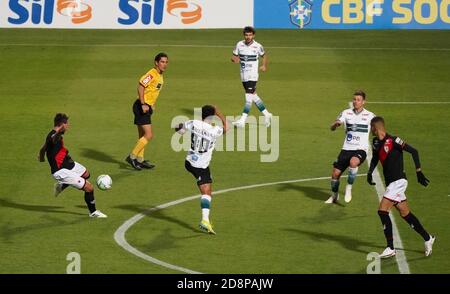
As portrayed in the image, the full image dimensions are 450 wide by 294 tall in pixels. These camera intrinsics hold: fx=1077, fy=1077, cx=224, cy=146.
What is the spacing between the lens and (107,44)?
134ft

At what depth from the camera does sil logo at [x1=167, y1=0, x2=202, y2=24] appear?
4297 cm

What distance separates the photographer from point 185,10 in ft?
142

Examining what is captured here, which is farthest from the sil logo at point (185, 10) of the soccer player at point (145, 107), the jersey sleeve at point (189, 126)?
the jersey sleeve at point (189, 126)

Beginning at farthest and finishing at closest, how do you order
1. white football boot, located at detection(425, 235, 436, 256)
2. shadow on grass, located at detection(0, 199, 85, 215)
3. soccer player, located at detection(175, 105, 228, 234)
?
1. shadow on grass, located at detection(0, 199, 85, 215)
2. soccer player, located at detection(175, 105, 228, 234)
3. white football boot, located at detection(425, 235, 436, 256)

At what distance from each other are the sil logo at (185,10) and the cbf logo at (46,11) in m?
3.31

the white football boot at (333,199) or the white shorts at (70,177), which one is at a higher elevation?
the white shorts at (70,177)

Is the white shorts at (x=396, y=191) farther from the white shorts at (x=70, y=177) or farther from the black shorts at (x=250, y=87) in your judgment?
the black shorts at (x=250, y=87)

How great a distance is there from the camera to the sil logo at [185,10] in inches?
1692

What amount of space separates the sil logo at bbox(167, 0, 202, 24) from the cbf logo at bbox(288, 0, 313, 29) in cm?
374

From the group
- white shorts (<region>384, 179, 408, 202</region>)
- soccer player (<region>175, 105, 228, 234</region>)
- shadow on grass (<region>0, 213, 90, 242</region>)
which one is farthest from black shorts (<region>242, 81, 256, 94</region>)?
white shorts (<region>384, 179, 408, 202</region>)

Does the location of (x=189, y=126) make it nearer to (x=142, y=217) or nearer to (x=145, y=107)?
(x=142, y=217)

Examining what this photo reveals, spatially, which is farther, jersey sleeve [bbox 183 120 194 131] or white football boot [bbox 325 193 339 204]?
white football boot [bbox 325 193 339 204]

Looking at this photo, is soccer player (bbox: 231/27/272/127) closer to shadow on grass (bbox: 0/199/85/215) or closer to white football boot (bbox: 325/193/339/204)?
white football boot (bbox: 325/193/339/204)

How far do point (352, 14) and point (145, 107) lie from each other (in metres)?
20.4
